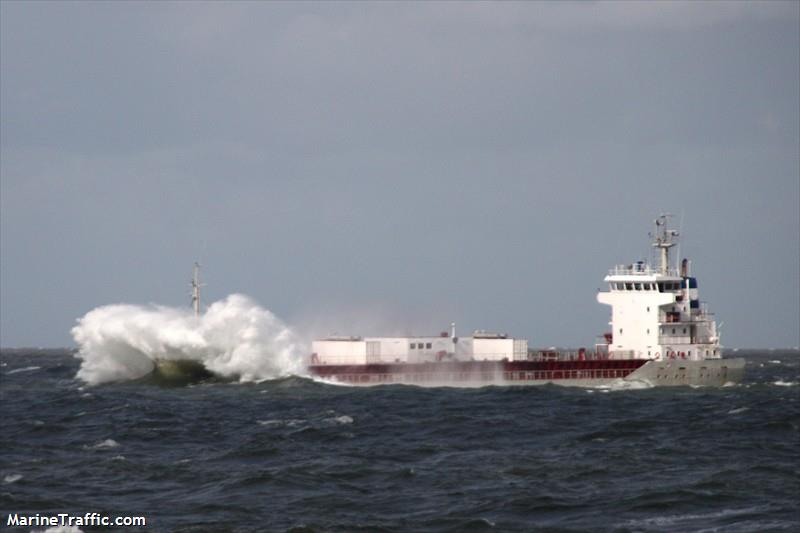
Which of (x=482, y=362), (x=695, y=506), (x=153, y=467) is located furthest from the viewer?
(x=482, y=362)

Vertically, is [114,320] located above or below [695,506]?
above

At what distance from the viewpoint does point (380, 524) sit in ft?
96.3

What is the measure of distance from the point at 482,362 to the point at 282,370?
43.1 feet

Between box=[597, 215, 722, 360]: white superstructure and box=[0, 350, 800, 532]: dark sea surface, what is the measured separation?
13821mm

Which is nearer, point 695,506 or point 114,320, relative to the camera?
point 695,506

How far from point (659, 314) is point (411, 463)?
135 feet

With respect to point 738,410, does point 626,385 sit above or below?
above

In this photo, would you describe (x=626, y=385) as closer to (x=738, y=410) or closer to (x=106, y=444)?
(x=738, y=410)

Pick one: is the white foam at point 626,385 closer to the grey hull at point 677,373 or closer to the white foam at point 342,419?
the grey hull at point 677,373

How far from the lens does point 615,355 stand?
78.6m

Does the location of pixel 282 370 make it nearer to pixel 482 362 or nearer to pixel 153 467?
pixel 482 362

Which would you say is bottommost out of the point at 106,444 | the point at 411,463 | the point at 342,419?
the point at 411,463

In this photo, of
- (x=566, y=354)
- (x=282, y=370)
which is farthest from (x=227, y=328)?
(x=566, y=354)

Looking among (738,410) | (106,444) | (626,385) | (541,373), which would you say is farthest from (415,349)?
(106,444)
